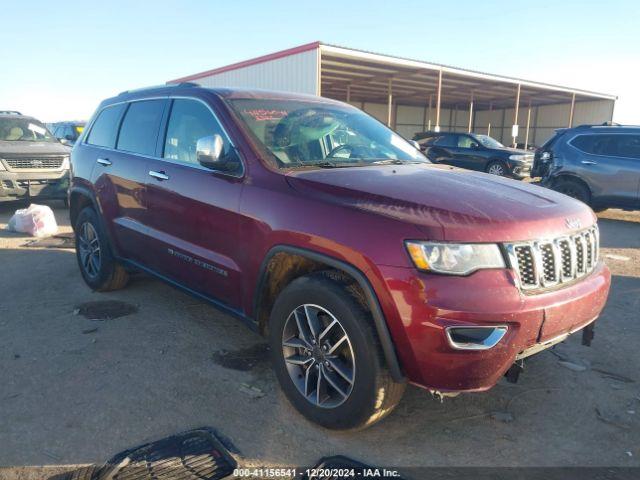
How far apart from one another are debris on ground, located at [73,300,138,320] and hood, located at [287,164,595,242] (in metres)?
2.41

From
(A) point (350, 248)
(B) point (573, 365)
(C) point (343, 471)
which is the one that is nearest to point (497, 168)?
(B) point (573, 365)

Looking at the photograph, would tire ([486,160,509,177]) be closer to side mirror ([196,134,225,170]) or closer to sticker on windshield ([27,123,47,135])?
sticker on windshield ([27,123,47,135])

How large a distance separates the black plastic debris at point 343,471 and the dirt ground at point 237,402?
0.07 metres

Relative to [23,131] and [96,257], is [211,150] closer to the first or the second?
[96,257]

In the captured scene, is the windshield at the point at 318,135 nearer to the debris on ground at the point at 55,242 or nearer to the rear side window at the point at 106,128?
the rear side window at the point at 106,128

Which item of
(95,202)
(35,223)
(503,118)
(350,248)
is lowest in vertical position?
(35,223)

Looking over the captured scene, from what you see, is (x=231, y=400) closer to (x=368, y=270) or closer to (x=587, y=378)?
(x=368, y=270)

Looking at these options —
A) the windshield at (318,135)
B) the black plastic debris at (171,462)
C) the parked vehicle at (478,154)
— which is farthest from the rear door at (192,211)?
the parked vehicle at (478,154)

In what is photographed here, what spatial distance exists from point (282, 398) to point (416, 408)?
81 cm

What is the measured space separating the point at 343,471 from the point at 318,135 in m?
2.18

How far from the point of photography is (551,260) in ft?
8.07

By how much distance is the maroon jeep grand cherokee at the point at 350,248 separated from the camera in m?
2.25

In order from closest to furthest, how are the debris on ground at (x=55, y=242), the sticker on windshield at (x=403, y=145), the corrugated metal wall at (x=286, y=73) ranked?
the sticker on windshield at (x=403, y=145)
the debris on ground at (x=55, y=242)
the corrugated metal wall at (x=286, y=73)

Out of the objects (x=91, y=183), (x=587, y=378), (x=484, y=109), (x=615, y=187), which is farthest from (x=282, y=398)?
(x=484, y=109)
